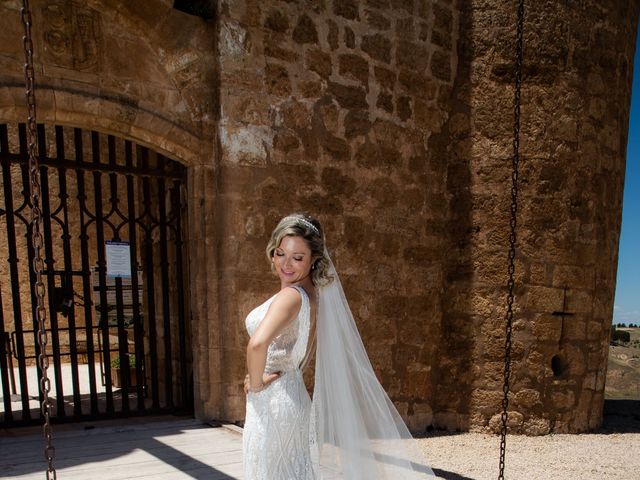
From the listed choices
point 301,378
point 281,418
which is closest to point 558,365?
point 301,378

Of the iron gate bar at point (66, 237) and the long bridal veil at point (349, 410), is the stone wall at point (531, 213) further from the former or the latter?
the iron gate bar at point (66, 237)

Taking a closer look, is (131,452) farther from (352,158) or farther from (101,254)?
(352,158)

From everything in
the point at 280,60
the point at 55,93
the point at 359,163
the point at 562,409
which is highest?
the point at 280,60

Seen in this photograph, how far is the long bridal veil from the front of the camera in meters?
2.38

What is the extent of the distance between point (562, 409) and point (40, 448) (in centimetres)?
480

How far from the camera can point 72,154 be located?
347 inches

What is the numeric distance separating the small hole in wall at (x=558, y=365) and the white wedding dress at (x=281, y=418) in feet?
12.5

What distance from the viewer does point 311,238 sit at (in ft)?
7.34

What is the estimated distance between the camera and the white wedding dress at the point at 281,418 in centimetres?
219

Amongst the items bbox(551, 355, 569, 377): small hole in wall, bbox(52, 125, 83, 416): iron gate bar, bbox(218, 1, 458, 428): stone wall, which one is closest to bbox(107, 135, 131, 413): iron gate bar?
bbox(52, 125, 83, 416): iron gate bar

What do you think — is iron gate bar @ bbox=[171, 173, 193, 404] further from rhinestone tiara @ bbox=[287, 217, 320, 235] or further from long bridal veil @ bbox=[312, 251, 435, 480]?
rhinestone tiara @ bbox=[287, 217, 320, 235]

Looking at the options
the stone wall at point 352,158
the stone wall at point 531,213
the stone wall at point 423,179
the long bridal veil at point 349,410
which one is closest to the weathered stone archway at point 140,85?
the stone wall at point 423,179

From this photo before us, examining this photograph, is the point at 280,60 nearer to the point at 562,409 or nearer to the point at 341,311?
the point at 341,311

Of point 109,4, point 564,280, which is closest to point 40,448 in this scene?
point 109,4
